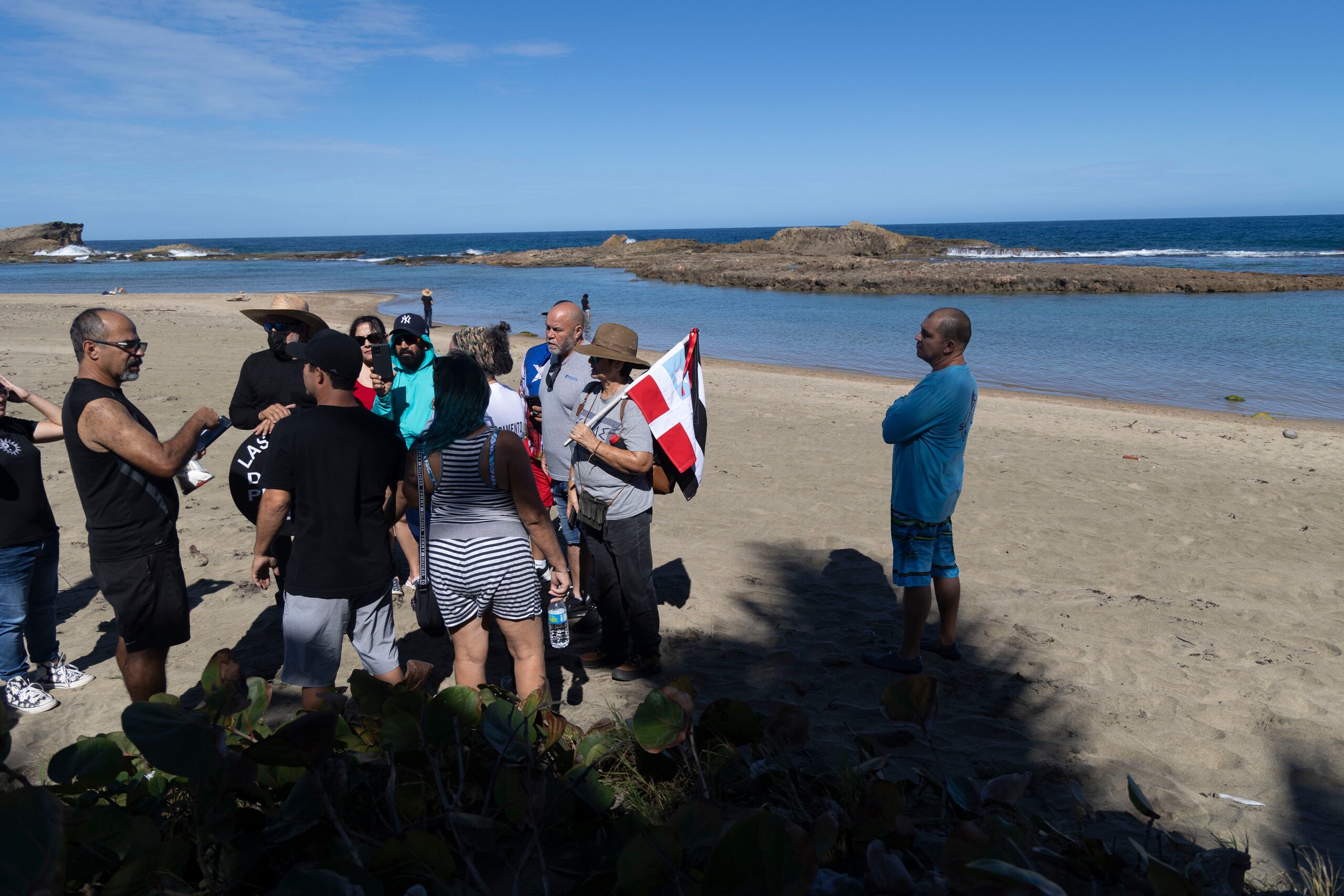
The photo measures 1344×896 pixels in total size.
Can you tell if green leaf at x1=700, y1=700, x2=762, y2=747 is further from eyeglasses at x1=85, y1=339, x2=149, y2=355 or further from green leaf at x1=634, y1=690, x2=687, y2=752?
eyeglasses at x1=85, y1=339, x2=149, y2=355

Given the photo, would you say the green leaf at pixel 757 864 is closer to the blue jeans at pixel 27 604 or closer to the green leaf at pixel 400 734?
the green leaf at pixel 400 734

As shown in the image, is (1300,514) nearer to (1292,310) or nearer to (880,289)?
(1292,310)

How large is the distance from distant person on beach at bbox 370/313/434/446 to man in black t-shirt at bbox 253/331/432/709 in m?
1.27

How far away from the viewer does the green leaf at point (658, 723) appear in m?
2.33

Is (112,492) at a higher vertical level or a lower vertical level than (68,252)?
lower

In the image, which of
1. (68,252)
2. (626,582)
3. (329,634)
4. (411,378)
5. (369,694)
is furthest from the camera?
(68,252)

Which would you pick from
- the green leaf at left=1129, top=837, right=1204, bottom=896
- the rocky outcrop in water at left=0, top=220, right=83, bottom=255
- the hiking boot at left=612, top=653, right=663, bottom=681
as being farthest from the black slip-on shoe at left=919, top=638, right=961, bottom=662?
the rocky outcrop in water at left=0, top=220, right=83, bottom=255

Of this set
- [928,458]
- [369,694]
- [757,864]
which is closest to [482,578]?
[369,694]

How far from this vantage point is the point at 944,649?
4.54 metres

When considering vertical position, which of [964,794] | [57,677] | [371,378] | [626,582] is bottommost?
[57,677]

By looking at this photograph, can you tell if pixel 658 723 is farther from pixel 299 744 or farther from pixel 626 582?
pixel 626 582

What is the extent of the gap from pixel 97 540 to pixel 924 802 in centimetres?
324

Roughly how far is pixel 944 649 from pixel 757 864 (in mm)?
3208

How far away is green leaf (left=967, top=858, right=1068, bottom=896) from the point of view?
137cm
